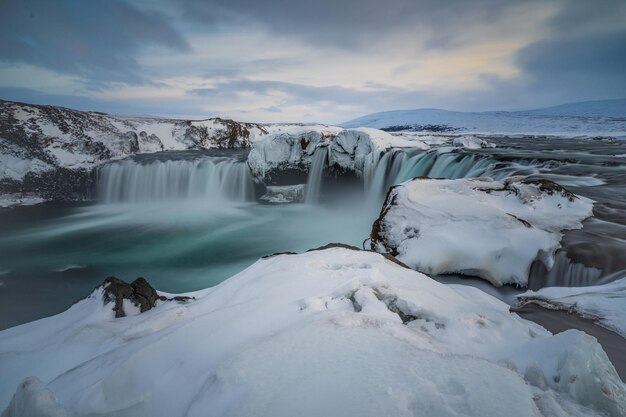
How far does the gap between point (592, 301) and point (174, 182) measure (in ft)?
64.9

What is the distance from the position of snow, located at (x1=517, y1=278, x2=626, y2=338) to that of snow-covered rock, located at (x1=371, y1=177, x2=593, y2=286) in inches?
24.5

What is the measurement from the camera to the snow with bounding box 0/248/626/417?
1534 millimetres

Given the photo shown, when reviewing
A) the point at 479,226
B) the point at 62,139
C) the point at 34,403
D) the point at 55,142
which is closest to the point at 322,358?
the point at 34,403

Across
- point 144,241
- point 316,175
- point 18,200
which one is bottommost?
point 144,241

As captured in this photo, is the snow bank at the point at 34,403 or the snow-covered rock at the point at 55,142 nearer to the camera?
the snow bank at the point at 34,403

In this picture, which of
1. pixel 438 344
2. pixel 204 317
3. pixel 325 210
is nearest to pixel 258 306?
pixel 204 317

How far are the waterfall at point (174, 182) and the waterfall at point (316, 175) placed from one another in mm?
3822

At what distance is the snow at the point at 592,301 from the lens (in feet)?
10.4

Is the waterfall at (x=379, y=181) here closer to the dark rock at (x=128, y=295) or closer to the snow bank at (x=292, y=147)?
the snow bank at (x=292, y=147)

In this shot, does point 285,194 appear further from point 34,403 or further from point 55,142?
point 34,403

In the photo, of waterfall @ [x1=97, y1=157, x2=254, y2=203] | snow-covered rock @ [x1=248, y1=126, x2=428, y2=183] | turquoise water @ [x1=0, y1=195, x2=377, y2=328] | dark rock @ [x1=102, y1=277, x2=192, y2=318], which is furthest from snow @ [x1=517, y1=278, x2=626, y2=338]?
waterfall @ [x1=97, y1=157, x2=254, y2=203]

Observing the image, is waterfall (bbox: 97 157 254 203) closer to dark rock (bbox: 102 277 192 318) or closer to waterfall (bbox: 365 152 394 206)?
waterfall (bbox: 365 152 394 206)

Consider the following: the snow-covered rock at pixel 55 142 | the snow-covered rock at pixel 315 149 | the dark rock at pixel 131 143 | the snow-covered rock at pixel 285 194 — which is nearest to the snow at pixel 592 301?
the snow-covered rock at pixel 315 149

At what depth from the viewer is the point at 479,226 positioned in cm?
524
